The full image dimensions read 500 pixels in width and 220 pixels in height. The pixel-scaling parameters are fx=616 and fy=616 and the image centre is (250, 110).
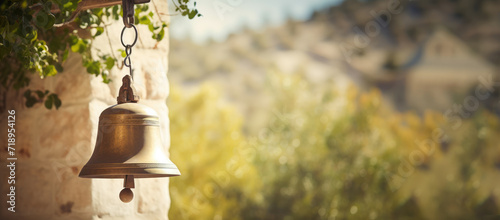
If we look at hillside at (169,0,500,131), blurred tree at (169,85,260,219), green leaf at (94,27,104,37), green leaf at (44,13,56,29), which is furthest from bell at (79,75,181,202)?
hillside at (169,0,500,131)

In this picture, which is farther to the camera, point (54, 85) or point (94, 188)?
point (54, 85)

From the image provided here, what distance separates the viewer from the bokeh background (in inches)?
481

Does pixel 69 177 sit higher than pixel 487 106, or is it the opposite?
pixel 69 177

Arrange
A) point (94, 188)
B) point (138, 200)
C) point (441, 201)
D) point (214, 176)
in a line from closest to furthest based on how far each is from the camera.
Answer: point (94, 188)
point (138, 200)
point (214, 176)
point (441, 201)

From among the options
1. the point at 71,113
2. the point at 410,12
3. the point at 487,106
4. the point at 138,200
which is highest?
the point at 71,113

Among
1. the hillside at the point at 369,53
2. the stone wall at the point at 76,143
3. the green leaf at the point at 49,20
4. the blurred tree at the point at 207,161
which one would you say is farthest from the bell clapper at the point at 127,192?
the hillside at the point at 369,53

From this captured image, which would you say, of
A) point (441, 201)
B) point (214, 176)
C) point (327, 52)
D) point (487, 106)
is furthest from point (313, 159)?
point (327, 52)

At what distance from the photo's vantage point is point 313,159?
12.8 metres

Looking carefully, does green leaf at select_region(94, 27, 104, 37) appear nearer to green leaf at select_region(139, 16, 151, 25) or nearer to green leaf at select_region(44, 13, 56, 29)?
green leaf at select_region(139, 16, 151, 25)

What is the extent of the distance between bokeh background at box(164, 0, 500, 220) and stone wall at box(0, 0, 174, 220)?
264 mm

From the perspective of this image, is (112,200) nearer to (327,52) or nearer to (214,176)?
(214,176)

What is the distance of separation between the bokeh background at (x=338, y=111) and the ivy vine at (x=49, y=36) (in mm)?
272

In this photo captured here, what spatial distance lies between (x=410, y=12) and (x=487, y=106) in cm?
781

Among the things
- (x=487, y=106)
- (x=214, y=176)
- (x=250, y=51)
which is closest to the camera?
(x=214, y=176)
